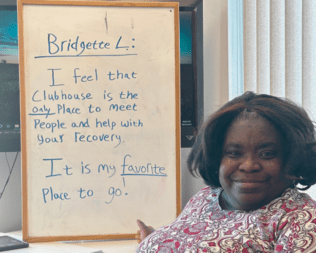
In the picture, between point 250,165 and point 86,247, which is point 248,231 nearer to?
point 250,165

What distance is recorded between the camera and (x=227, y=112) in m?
0.80

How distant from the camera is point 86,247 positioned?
1.17m

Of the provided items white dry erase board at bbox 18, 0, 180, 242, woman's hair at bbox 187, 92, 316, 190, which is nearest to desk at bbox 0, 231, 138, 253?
white dry erase board at bbox 18, 0, 180, 242

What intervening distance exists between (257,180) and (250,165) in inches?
1.3

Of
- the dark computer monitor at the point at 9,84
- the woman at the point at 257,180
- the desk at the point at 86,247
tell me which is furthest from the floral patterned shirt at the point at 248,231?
the dark computer monitor at the point at 9,84

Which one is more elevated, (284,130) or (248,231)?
(284,130)

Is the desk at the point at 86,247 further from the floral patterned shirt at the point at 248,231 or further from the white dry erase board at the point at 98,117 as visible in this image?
the floral patterned shirt at the point at 248,231

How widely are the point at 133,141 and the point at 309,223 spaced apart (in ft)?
2.31

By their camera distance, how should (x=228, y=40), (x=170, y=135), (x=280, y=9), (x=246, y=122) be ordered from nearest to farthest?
(x=246, y=122), (x=280, y=9), (x=170, y=135), (x=228, y=40)

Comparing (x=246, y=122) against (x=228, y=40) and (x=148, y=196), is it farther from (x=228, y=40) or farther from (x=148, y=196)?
(x=228, y=40)

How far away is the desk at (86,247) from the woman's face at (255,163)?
509mm

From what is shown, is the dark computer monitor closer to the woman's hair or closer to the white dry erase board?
the white dry erase board

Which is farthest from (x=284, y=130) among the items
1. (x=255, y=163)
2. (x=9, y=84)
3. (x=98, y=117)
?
(x=9, y=84)

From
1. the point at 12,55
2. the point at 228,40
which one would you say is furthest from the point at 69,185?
the point at 228,40
